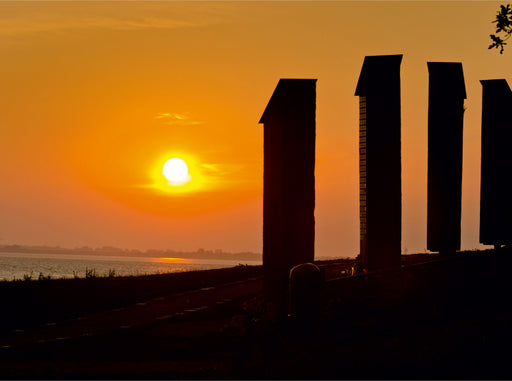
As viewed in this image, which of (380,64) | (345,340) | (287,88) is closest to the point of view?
(345,340)

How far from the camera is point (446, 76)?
21031mm

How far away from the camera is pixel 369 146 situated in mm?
19250

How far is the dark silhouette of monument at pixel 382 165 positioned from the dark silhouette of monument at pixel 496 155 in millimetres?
4648

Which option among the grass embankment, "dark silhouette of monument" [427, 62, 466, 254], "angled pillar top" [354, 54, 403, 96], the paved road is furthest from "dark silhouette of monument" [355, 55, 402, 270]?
the grass embankment

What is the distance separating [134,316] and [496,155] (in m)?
11.2

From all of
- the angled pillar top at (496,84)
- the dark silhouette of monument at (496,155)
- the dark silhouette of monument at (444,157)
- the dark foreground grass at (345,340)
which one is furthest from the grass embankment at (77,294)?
the angled pillar top at (496,84)

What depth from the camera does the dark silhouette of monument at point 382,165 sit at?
62.9 ft

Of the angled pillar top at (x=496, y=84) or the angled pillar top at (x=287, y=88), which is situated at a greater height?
the angled pillar top at (x=496, y=84)

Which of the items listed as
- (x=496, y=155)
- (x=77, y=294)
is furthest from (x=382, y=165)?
(x=77, y=294)

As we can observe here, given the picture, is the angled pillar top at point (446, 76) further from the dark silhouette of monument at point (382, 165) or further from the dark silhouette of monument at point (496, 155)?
the dark silhouette of monument at point (496, 155)

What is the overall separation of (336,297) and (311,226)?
156 centimetres

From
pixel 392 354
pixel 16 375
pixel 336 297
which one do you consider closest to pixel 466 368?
pixel 392 354

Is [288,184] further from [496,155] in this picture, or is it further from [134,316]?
[496,155]

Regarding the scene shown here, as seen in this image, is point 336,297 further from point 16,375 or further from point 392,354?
point 16,375
